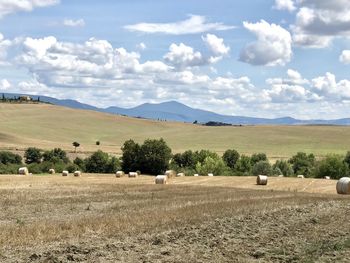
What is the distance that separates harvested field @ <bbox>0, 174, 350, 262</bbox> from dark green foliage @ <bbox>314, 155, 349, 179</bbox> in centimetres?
6414

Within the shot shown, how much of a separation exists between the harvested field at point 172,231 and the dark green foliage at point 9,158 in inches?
3029

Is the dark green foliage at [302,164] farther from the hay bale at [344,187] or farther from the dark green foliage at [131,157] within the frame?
the hay bale at [344,187]

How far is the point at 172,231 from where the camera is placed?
1731 centimetres

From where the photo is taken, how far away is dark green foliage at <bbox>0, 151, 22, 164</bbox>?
102 m

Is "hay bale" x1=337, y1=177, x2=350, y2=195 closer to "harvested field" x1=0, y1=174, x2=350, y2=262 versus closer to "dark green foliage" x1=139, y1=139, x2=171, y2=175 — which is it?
"harvested field" x1=0, y1=174, x2=350, y2=262

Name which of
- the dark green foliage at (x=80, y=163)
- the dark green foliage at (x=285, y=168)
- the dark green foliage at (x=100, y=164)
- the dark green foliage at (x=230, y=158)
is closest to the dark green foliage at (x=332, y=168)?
the dark green foliage at (x=285, y=168)

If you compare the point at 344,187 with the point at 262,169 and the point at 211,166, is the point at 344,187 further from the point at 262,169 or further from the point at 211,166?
the point at 211,166

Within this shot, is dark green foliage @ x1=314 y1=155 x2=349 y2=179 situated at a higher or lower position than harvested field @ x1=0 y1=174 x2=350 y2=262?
higher

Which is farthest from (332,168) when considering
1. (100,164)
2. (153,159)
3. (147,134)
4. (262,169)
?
(147,134)

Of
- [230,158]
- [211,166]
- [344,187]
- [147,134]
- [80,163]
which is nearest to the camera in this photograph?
[344,187]

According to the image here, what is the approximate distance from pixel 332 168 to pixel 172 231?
77.9 meters

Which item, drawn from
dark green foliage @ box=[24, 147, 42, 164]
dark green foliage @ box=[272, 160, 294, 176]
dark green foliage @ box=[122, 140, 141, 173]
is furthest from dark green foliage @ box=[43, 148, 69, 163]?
dark green foliage @ box=[272, 160, 294, 176]

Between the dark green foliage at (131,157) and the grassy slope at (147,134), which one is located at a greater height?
the grassy slope at (147,134)

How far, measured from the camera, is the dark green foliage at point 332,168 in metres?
90.7
